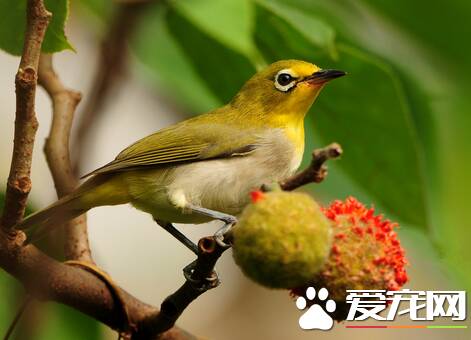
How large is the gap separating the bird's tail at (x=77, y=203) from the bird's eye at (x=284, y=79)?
0.94 m

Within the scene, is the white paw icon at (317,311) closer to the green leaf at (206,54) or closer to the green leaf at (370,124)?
the green leaf at (370,124)

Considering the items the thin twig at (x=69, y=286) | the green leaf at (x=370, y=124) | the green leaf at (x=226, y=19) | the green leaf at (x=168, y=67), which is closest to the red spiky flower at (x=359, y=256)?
the thin twig at (x=69, y=286)

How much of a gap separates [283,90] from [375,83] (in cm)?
107

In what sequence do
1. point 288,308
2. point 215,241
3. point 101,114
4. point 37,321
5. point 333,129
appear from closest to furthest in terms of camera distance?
point 215,241 < point 37,321 < point 101,114 < point 333,129 < point 288,308

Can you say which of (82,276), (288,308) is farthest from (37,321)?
(288,308)

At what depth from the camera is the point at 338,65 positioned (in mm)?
3252

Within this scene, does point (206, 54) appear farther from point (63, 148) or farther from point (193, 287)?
point (193, 287)

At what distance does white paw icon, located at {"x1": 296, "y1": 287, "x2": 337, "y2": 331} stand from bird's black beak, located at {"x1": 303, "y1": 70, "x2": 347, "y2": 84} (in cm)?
109

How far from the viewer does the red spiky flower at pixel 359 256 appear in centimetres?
228

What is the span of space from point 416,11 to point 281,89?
91cm

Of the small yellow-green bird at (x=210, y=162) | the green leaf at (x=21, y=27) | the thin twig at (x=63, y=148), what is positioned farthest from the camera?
the small yellow-green bird at (x=210, y=162)

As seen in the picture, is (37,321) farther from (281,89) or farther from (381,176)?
(281,89)

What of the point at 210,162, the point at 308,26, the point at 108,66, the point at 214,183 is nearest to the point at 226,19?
the point at 308,26

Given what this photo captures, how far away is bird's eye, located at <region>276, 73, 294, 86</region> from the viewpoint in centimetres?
402
